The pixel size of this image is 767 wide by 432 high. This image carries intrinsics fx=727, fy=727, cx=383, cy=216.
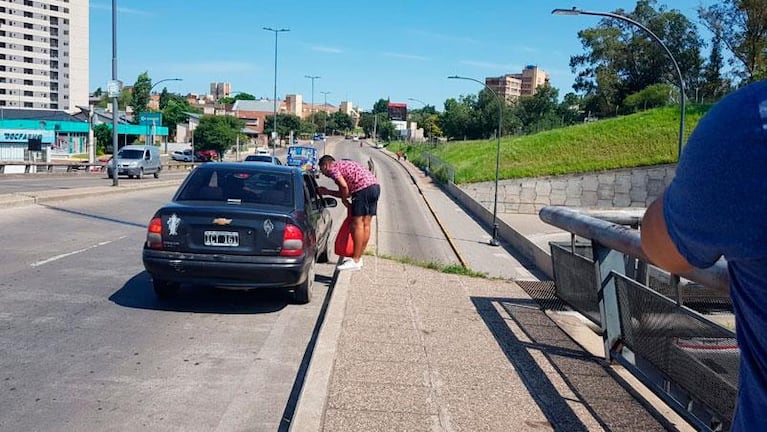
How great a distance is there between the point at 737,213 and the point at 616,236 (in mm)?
2648

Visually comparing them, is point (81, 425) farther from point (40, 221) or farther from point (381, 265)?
point (40, 221)

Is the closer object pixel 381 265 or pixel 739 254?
pixel 739 254

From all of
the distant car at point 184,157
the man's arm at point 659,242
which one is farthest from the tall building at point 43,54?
A: the man's arm at point 659,242

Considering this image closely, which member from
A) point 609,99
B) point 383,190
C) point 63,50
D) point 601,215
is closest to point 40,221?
point 601,215

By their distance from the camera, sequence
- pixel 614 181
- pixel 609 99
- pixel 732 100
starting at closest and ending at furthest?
pixel 732 100 < pixel 614 181 < pixel 609 99

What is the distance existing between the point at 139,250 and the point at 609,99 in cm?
7550

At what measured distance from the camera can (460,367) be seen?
17.5 feet

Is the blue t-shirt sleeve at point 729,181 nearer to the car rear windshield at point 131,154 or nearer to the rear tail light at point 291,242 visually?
the rear tail light at point 291,242

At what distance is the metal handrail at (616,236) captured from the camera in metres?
2.93

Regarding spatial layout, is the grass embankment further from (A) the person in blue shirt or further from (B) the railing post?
(A) the person in blue shirt

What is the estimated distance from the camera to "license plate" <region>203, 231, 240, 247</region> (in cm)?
767

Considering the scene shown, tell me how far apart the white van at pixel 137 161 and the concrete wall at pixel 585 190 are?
67.5 ft

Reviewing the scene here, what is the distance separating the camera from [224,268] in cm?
759

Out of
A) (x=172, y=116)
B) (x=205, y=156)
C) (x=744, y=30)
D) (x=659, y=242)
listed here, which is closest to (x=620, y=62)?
(x=744, y=30)
